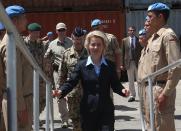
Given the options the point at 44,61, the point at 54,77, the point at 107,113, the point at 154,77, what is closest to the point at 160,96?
the point at 154,77

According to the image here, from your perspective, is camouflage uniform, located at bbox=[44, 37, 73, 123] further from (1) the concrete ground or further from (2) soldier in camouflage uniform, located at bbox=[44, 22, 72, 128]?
(1) the concrete ground

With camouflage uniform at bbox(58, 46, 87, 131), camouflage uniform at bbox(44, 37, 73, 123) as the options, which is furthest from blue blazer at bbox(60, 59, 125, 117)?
camouflage uniform at bbox(44, 37, 73, 123)

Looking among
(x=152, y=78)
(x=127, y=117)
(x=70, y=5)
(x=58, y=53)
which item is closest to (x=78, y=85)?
(x=58, y=53)

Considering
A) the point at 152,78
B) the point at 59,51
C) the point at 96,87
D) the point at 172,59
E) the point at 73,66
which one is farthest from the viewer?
the point at 59,51

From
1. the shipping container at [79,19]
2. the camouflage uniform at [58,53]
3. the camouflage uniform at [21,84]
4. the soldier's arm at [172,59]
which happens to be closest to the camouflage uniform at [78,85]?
the camouflage uniform at [58,53]

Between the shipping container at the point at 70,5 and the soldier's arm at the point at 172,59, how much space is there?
15.6m

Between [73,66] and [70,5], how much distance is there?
44.3ft

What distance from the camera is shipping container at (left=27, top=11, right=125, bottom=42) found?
19.8 meters

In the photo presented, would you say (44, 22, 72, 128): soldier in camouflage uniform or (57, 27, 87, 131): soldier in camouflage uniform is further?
(44, 22, 72, 128): soldier in camouflage uniform

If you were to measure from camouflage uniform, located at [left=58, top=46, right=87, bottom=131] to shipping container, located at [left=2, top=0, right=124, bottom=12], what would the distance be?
42.8 ft

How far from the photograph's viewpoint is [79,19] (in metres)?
20.0

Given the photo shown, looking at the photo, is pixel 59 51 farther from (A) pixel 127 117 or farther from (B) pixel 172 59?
(B) pixel 172 59

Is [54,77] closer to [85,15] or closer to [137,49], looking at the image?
[137,49]

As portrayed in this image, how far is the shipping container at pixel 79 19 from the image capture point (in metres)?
19.8
